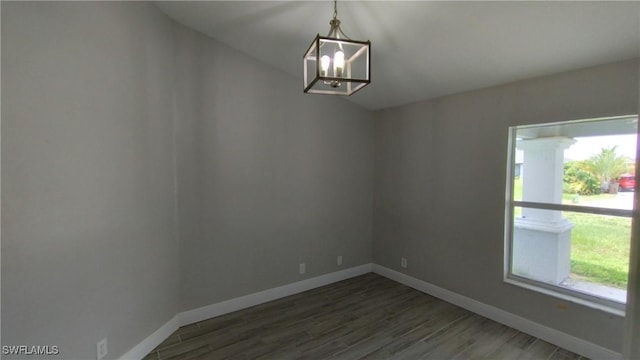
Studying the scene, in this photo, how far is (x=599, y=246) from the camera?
2.48 meters

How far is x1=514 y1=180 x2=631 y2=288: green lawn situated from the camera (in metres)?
2.37

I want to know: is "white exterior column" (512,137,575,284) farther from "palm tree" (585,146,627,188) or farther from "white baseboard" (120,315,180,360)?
"white baseboard" (120,315,180,360)

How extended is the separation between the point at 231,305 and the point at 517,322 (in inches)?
120

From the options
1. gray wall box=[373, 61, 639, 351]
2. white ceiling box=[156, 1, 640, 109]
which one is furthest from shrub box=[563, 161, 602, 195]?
white ceiling box=[156, 1, 640, 109]

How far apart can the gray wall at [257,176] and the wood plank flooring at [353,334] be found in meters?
0.37

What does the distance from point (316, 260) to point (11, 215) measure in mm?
2983

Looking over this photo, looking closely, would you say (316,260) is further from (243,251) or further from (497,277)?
(497,277)

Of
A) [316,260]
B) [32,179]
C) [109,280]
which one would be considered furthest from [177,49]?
[316,260]

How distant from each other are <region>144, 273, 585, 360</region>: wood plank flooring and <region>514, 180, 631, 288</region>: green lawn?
75 cm

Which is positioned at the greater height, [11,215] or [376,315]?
[11,215]

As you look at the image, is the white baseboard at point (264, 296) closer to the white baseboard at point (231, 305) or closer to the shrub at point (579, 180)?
the white baseboard at point (231, 305)

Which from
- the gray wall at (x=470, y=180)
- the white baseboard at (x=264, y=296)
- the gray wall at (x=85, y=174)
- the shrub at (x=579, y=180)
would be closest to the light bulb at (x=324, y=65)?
the gray wall at (x=85, y=174)

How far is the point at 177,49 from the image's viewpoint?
2.73 metres

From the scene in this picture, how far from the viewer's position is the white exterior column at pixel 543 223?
2.70m
